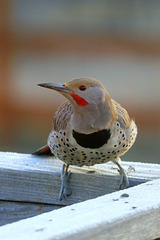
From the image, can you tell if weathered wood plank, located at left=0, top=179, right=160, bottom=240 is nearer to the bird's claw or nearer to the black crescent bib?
the bird's claw

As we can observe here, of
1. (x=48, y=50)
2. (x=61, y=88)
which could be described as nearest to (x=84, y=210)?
(x=61, y=88)

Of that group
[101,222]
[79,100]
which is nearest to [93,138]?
[79,100]

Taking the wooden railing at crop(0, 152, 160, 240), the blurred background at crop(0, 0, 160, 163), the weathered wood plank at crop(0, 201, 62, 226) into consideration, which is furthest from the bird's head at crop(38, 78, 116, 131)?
the blurred background at crop(0, 0, 160, 163)

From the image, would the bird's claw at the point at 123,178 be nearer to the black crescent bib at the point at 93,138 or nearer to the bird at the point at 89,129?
the bird at the point at 89,129

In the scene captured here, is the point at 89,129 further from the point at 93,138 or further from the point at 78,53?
the point at 78,53

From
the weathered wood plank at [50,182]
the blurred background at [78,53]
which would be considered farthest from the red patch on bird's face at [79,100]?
the blurred background at [78,53]
